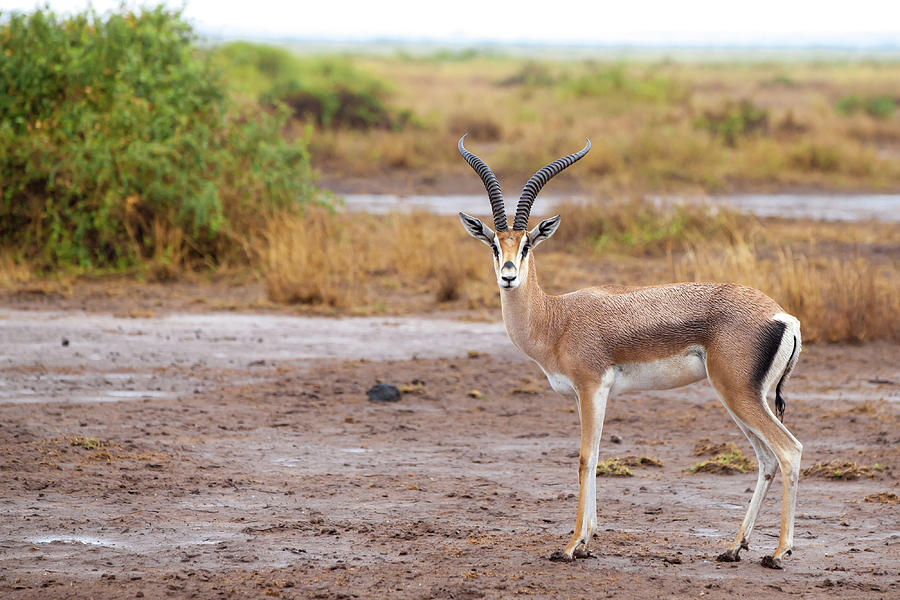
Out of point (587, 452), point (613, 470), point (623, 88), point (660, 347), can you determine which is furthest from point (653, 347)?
point (623, 88)

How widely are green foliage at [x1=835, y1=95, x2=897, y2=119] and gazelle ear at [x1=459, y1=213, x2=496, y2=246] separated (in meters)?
34.2

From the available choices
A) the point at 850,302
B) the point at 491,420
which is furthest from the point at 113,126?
the point at 850,302

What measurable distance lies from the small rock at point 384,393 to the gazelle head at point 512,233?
11.6 ft

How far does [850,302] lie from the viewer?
37.0ft

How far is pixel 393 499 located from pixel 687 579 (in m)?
1.99

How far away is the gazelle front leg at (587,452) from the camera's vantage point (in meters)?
5.80

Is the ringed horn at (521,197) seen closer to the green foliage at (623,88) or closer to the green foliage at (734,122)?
the green foliage at (734,122)

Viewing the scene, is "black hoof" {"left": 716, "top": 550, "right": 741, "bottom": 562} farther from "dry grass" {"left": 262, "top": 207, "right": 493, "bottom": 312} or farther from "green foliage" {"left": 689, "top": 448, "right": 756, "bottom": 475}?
"dry grass" {"left": 262, "top": 207, "right": 493, "bottom": 312}

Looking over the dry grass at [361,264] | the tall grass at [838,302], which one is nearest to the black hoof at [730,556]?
the tall grass at [838,302]

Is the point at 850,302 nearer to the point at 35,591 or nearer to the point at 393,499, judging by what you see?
the point at 393,499

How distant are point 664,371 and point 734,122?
25.9 meters

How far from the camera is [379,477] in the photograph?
7453mm

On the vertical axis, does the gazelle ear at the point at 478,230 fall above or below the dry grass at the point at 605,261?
above

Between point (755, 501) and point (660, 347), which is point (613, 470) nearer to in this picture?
point (755, 501)
